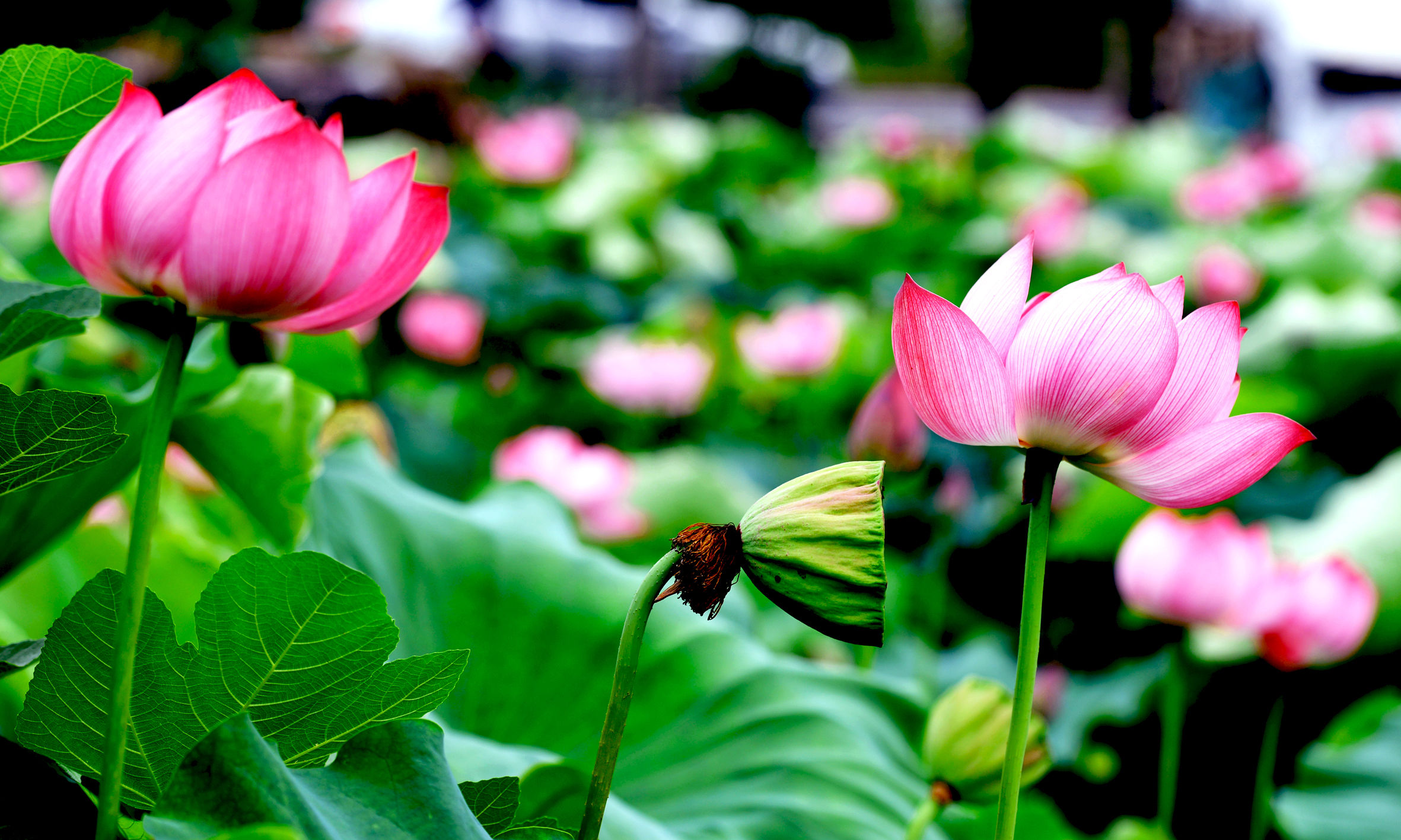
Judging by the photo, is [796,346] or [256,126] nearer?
[256,126]

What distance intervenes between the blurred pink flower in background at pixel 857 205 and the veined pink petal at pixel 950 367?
237 cm

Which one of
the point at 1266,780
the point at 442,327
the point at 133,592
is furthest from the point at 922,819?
the point at 442,327

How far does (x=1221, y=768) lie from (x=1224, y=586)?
1.52 feet

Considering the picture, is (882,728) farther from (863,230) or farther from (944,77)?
(944,77)

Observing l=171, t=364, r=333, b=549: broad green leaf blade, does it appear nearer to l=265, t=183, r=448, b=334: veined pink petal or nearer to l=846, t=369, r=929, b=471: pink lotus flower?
l=265, t=183, r=448, b=334: veined pink petal

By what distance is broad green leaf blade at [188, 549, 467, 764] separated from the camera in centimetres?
23

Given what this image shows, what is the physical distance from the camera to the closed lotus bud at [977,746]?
38 centimetres

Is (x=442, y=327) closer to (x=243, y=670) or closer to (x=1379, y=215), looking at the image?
(x=243, y=670)

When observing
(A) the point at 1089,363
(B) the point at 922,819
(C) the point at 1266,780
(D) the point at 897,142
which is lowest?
(D) the point at 897,142

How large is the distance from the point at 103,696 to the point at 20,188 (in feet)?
7.02

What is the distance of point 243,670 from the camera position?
0.24 meters

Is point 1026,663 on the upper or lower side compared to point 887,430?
upper

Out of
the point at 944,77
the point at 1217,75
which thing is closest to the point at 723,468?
the point at 1217,75

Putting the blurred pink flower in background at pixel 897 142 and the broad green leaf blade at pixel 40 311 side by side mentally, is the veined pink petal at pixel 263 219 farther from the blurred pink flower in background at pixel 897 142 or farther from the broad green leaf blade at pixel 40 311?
the blurred pink flower in background at pixel 897 142
